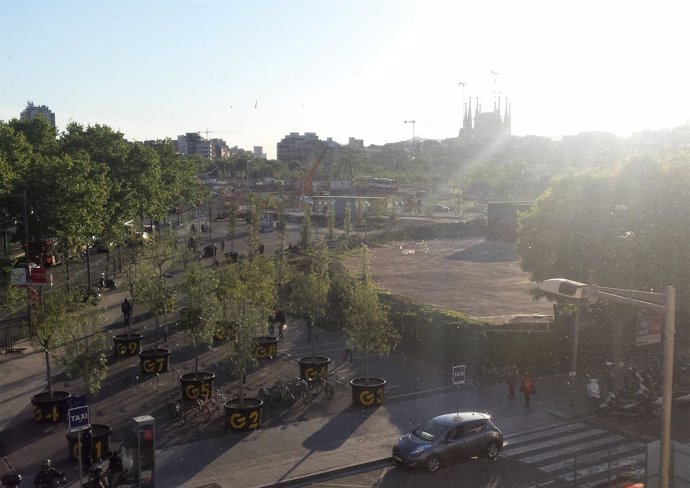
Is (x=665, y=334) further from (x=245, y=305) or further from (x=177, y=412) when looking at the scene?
(x=177, y=412)

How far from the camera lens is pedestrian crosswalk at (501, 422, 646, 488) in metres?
17.1

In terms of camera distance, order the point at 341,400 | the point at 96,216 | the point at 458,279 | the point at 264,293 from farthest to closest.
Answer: the point at 458,279 → the point at 96,216 → the point at 264,293 → the point at 341,400

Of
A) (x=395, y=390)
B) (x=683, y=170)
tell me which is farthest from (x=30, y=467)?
(x=683, y=170)

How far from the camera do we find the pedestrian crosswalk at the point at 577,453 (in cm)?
1714

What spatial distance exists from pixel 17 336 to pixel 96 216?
922 cm

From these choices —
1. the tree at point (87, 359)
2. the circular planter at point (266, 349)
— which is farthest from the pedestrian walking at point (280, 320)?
the tree at point (87, 359)

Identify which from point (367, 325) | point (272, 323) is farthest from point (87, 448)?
point (272, 323)

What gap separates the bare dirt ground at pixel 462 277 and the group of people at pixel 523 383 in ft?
20.9

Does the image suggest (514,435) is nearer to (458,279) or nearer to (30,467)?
(30,467)

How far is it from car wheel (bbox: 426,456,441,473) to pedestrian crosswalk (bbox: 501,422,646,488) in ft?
7.57

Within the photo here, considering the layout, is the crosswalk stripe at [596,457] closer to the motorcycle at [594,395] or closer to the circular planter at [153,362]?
the motorcycle at [594,395]

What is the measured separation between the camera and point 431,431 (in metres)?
18.2

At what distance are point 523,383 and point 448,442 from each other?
5998 mm

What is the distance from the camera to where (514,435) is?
20516mm
